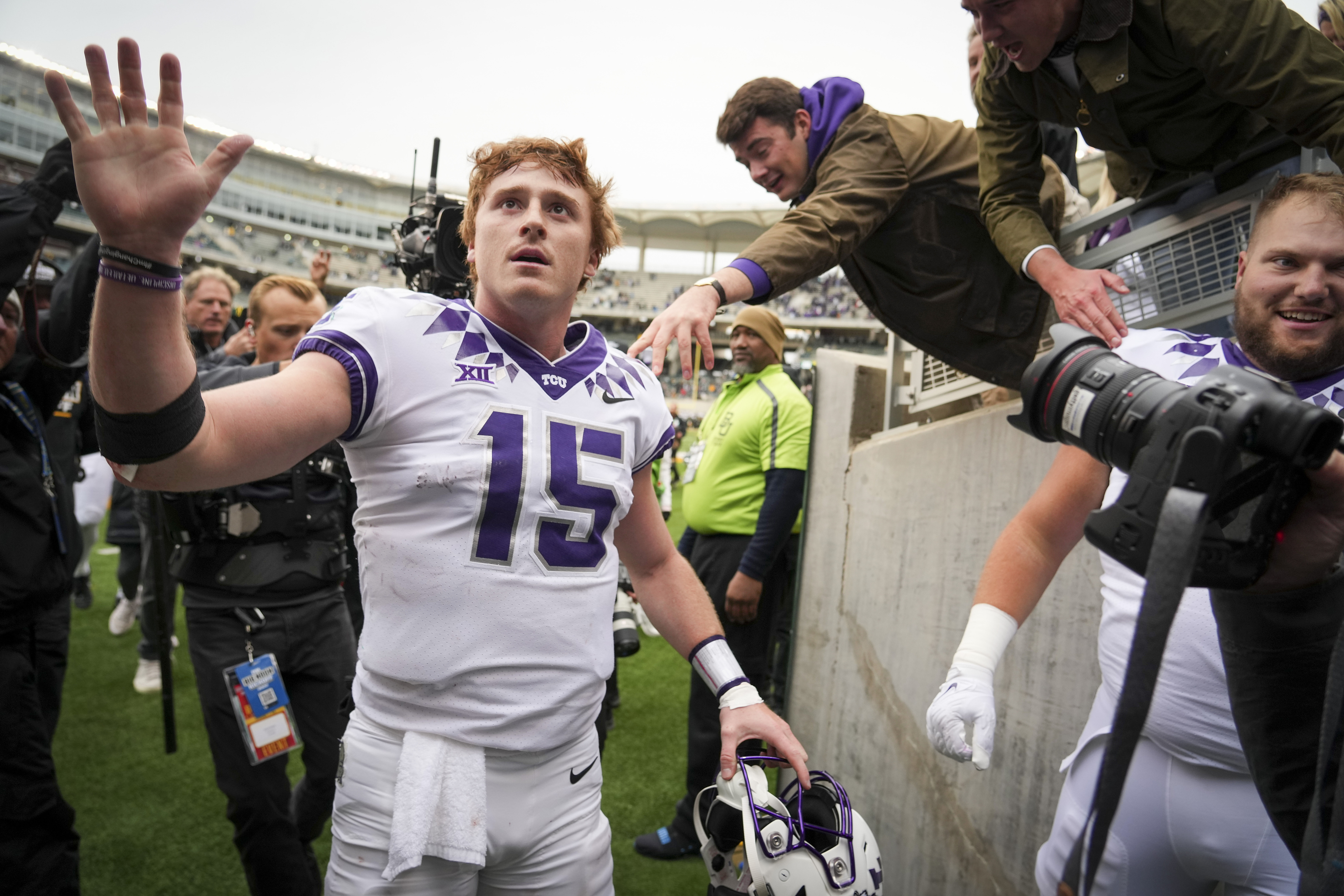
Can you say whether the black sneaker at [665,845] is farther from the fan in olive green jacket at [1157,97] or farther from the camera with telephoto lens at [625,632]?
the fan in olive green jacket at [1157,97]

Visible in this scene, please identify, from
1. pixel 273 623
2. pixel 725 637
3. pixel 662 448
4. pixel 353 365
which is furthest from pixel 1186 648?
pixel 273 623

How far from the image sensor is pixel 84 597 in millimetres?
7090

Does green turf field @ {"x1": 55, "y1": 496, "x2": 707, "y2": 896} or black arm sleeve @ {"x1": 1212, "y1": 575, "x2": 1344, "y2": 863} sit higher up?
black arm sleeve @ {"x1": 1212, "y1": 575, "x2": 1344, "y2": 863}

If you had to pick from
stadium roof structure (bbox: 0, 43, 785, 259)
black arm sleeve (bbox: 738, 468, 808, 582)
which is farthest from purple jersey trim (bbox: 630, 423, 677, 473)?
stadium roof structure (bbox: 0, 43, 785, 259)

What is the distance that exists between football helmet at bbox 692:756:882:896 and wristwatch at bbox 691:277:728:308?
1.24 meters

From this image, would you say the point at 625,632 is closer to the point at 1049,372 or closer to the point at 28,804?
the point at 1049,372

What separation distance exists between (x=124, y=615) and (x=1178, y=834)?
751 centimetres

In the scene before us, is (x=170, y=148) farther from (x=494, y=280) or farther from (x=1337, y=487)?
(x=1337, y=487)

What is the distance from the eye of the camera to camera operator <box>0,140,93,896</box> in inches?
93.0

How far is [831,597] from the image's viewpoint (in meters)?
4.21

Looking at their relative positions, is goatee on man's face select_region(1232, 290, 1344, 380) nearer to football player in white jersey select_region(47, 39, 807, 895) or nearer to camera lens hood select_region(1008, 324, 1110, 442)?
camera lens hood select_region(1008, 324, 1110, 442)

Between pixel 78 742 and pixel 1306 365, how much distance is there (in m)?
5.82

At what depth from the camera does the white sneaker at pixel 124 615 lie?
648cm

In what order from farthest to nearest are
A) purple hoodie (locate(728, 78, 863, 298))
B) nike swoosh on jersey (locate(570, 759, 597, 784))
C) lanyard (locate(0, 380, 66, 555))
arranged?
purple hoodie (locate(728, 78, 863, 298)) → lanyard (locate(0, 380, 66, 555)) → nike swoosh on jersey (locate(570, 759, 597, 784))
